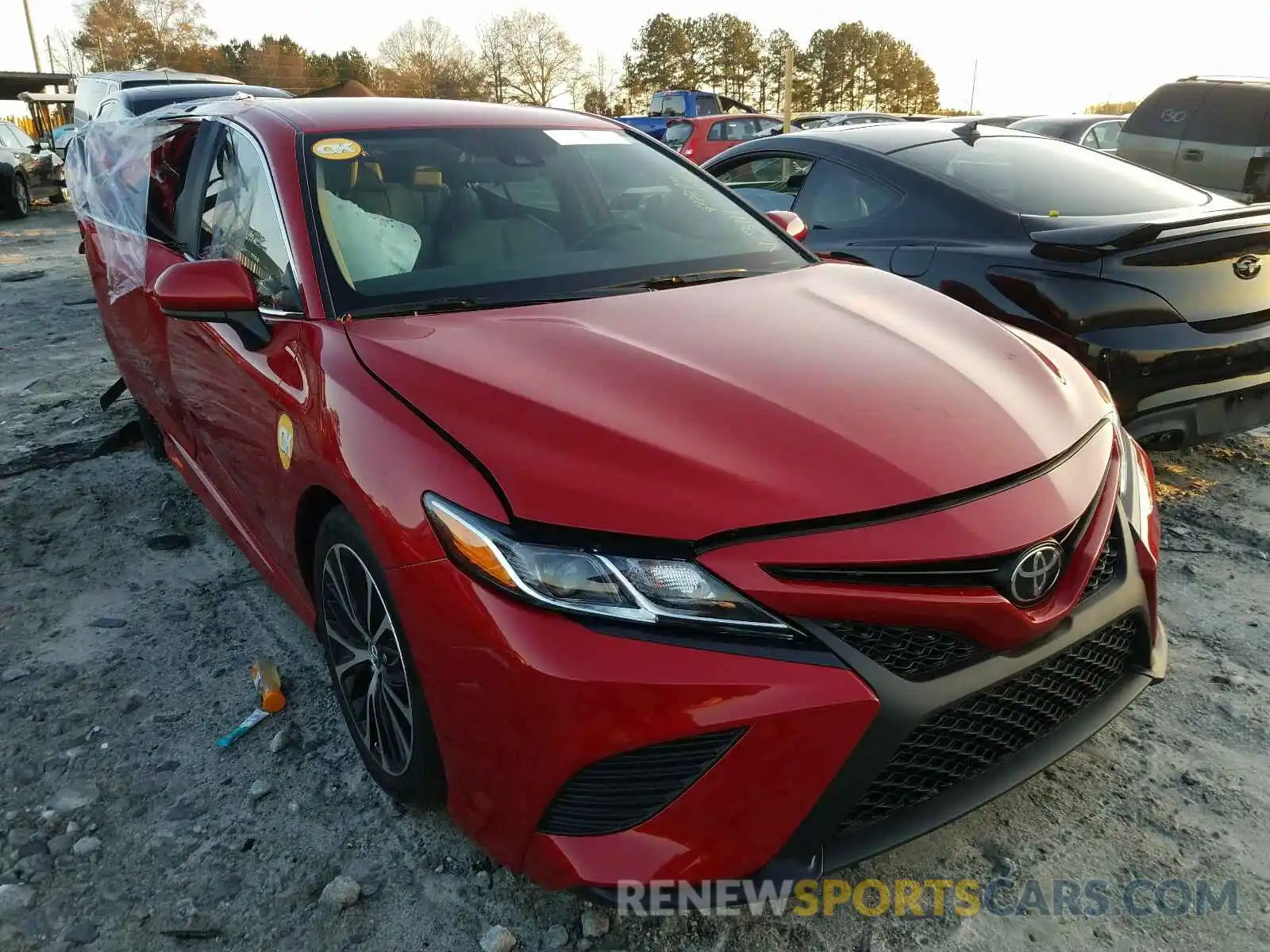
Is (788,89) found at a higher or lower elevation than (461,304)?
higher

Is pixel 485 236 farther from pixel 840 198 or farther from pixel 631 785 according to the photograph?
pixel 840 198

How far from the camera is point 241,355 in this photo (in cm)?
246

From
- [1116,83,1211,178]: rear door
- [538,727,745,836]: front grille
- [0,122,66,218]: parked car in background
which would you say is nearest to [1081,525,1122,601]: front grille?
[538,727,745,836]: front grille

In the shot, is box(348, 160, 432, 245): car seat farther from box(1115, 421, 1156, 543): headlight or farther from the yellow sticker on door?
box(1115, 421, 1156, 543): headlight

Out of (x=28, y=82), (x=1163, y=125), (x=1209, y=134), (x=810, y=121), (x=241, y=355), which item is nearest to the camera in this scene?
(x=241, y=355)

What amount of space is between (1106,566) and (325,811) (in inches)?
69.6

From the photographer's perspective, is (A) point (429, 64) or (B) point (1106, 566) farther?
(A) point (429, 64)

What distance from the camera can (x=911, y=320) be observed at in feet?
7.68

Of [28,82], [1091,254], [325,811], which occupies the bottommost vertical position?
[325,811]

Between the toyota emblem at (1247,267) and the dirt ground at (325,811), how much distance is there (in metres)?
0.89

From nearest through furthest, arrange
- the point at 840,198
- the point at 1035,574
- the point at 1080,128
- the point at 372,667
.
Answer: the point at 1035,574
the point at 372,667
the point at 840,198
the point at 1080,128

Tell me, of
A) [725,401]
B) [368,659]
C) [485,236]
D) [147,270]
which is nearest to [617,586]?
[725,401]

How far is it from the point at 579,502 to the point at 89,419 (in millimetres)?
4412

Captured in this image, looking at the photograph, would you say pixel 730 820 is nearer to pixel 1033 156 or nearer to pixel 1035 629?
pixel 1035 629
